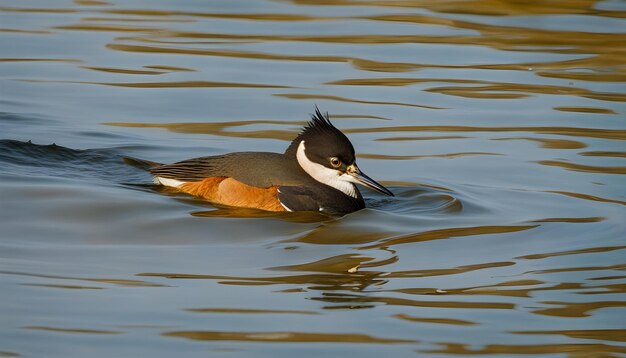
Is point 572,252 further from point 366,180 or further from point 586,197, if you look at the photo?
point 366,180

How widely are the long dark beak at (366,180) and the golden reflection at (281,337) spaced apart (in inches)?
136

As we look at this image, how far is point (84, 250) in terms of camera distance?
865 centimetres

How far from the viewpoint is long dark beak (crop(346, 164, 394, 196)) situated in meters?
10.4

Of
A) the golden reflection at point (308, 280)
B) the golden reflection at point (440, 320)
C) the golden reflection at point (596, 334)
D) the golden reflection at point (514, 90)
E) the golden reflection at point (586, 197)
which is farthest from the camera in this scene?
the golden reflection at point (514, 90)

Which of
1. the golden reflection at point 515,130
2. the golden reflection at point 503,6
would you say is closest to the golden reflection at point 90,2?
the golden reflection at point 503,6

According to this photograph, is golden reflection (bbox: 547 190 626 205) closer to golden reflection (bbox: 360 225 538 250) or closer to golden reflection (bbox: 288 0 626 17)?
golden reflection (bbox: 360 225 538 250)

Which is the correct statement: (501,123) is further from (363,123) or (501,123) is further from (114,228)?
(114,228)

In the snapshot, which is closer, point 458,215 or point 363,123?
point 458,215

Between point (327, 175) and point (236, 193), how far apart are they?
0.79m

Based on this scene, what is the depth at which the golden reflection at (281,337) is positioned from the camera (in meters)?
6.84

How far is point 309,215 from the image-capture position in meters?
10.2

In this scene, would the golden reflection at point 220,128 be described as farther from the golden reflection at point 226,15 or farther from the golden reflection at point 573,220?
the golden reflection at point 226,15

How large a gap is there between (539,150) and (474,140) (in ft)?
2.15

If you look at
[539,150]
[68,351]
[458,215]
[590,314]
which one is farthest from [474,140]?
[68,351]
